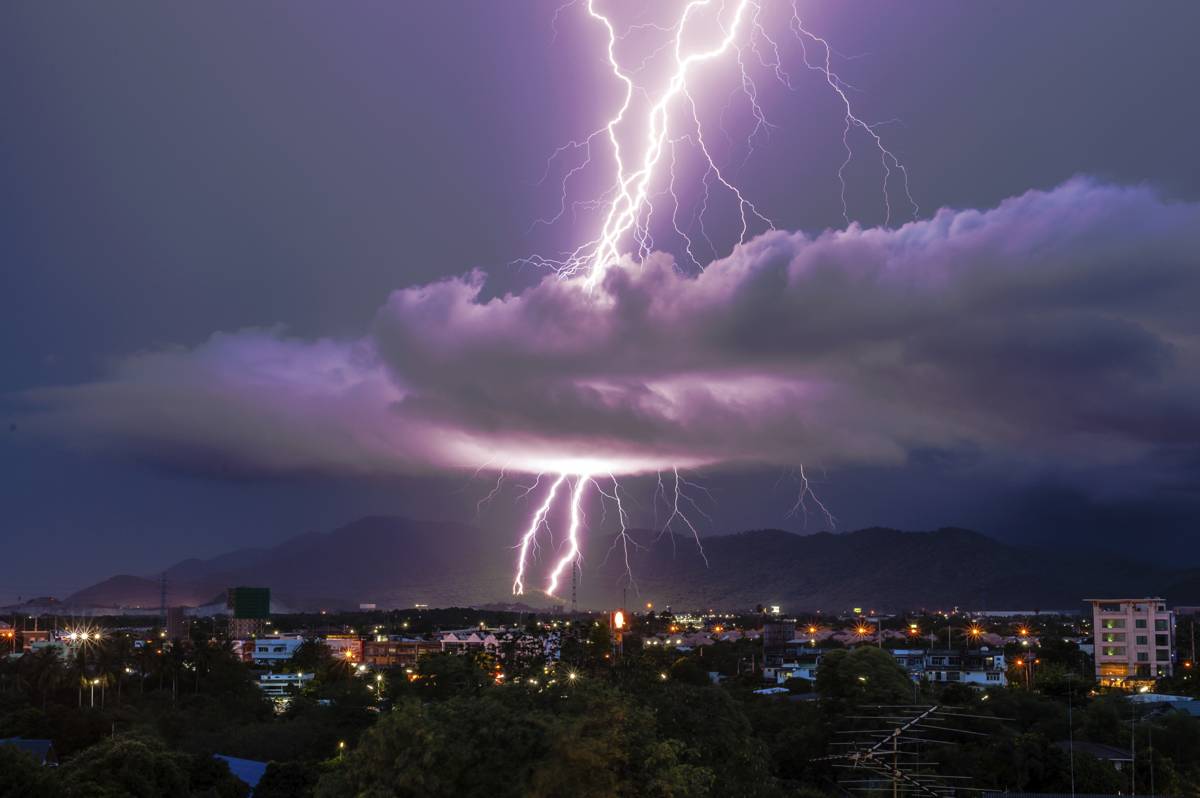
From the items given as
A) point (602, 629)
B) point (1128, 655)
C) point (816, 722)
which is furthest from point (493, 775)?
point (1128, 655)

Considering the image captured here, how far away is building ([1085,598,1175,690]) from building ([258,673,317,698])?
1760 inches

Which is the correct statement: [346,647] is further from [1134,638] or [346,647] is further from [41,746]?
[41,746]

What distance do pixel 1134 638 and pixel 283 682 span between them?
159 feet

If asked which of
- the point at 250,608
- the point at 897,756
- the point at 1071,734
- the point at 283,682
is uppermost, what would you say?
the point at 897,756

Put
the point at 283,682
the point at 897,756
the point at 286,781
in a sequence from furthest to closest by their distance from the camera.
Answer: the point at 283,682, the point at 286,781, the point at 897,756

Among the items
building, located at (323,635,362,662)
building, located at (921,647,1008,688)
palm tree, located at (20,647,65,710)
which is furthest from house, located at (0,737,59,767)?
building, located at (323,635,362,662)

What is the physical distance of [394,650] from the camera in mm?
86938

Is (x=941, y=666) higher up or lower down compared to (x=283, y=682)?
higher up

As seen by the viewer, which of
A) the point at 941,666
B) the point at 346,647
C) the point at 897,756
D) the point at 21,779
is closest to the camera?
the point at 897,756

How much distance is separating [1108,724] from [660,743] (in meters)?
24.4

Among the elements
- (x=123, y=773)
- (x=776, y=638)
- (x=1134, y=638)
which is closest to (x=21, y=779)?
(x=123, y=773)

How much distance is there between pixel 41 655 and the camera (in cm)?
4922

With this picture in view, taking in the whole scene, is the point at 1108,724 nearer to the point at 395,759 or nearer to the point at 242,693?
the point at 395,759

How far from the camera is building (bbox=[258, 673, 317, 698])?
2468 inches
